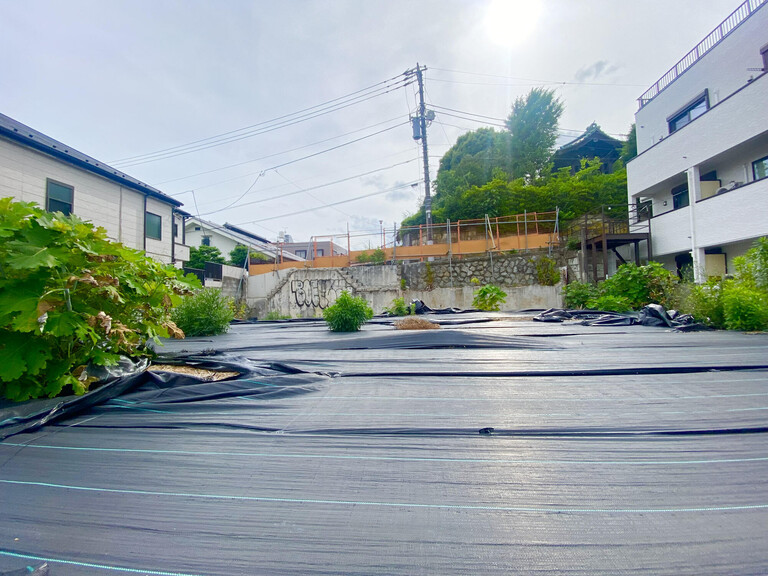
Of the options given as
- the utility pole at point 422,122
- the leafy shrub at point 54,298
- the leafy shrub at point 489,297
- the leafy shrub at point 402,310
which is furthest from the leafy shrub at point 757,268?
the utility pole at point 422,122

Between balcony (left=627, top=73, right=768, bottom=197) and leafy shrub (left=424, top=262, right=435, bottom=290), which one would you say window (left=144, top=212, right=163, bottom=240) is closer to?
leafy shrub (left=424, top=262, right=435, bottom=290)

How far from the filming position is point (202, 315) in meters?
6.47

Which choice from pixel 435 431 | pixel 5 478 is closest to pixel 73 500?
pixel 5 478

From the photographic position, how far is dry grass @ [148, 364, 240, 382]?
269 cm

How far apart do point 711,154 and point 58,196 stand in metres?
17.1

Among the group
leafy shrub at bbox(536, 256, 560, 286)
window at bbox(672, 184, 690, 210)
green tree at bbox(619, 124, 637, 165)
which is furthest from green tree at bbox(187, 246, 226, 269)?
green tree at bbox(619, 124, 637, 165)

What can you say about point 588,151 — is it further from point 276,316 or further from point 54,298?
point 54,298

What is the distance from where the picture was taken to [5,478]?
139cm

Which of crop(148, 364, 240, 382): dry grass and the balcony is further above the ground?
the balcony

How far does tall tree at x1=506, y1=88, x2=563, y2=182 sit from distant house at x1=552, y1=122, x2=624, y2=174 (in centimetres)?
147

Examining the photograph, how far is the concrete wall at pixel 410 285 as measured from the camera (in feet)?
43.4

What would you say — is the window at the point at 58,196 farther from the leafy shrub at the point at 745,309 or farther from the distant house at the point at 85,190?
the leafy shrub at the point at 745,309

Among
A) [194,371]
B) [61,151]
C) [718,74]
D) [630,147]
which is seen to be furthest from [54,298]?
[630,147]

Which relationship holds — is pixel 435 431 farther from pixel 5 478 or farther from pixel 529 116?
pixel 529 116
